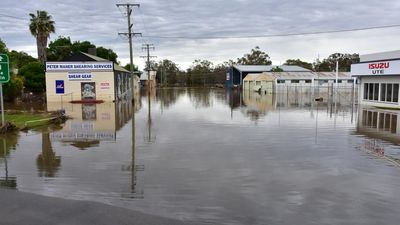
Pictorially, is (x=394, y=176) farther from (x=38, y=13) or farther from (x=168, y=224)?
(x=38, y=13)

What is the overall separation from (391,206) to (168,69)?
148944mm

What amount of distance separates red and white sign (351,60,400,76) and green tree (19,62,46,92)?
124ft

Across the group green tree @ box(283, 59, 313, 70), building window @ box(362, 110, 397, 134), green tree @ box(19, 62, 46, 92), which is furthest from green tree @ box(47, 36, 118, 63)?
green tree @ box(283, 59, 313, 70)

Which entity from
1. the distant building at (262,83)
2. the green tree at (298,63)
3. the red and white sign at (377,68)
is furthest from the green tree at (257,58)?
the red and white sign at (377,68)

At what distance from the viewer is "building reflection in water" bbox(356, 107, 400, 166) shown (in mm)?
13417

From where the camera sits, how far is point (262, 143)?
1507 cm

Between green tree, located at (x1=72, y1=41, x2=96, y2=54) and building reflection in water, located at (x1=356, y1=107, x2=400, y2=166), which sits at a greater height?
green tree, located at (x1=72, y1=41, x2=96, y2=54)

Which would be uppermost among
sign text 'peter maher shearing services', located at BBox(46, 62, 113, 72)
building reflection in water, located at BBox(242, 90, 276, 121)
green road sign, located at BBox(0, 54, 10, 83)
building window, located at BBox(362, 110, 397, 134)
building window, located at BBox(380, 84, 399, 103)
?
sign text 'peter maher shearing services', located at BBox(46, 62, 113, 72)

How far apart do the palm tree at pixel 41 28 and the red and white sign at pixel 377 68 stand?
43692mm

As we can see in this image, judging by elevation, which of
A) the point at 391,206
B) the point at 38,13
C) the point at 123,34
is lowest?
the point at 391,206

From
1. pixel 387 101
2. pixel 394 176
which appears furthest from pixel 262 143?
pixel 387 101

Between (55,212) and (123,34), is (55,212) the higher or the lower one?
the lower one

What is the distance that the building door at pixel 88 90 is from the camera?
40.8 metres

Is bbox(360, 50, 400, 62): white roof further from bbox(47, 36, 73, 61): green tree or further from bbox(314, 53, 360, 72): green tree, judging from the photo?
bbox(314, 53, 360, 72): green tree
